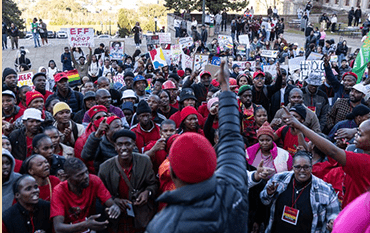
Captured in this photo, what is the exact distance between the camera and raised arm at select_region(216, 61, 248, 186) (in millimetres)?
2158

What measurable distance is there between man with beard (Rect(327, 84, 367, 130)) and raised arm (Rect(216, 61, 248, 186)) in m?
4.56

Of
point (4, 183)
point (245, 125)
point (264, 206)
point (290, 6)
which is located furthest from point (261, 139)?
point (290, 6)

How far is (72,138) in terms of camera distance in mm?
5438

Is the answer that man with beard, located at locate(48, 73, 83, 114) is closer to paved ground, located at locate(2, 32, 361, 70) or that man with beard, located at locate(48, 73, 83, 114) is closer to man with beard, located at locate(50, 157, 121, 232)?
man with beard, located at locate(50, 157, 121, 232)

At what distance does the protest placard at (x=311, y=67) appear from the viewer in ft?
31.3

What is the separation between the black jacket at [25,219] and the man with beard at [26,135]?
1501 mm

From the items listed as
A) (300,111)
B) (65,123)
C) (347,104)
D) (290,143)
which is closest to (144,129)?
(65,123)

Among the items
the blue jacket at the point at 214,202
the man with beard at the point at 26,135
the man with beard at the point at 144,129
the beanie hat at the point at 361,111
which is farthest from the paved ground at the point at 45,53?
the blue jacket at the point at 214,202

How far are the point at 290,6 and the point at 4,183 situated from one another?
49323 millimetres

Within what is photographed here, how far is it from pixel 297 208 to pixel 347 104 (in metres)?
3.30

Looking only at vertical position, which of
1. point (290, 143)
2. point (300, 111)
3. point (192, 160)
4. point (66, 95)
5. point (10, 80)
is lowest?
point (290, 143)

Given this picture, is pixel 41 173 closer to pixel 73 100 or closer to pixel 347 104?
pixel 73 100

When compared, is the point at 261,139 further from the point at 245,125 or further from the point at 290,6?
the point at 290,6

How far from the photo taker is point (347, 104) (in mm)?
6441
